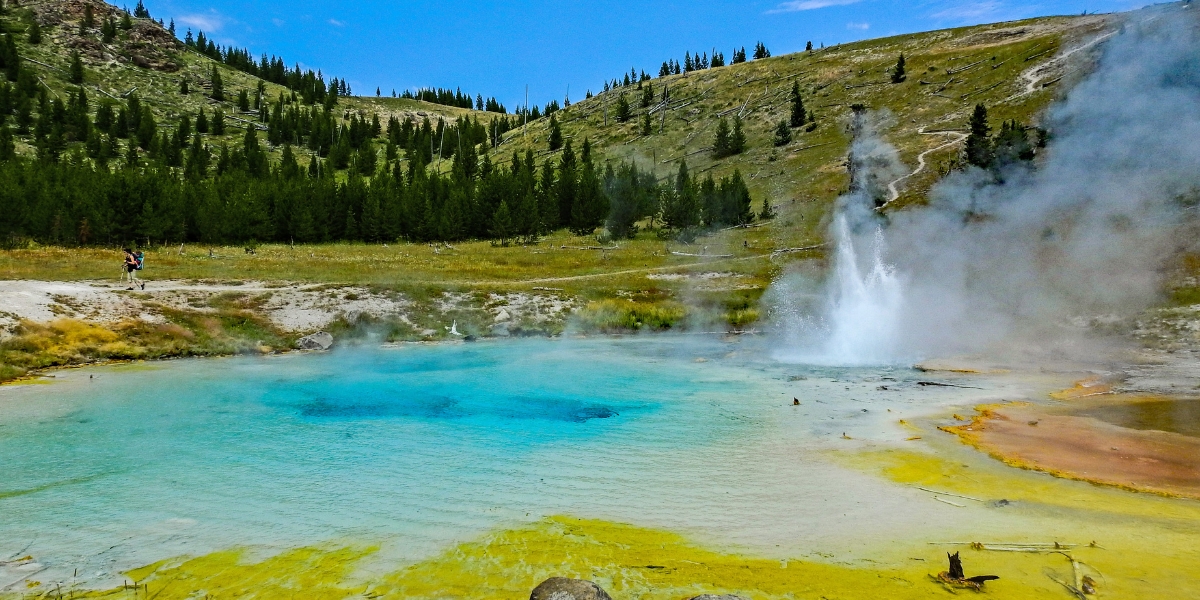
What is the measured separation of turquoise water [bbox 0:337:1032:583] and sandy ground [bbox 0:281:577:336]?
548cm

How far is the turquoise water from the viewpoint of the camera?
8.41m

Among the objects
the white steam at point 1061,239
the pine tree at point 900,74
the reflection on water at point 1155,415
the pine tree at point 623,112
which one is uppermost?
the pine tree at point 900,74

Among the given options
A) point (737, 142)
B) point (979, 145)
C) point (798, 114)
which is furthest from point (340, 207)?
point (798, 114)

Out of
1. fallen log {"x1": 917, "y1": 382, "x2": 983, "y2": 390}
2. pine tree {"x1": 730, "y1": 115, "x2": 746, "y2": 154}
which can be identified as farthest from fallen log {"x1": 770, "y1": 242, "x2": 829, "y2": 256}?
pine tree {"x1": 730, "y1": 115, "x2": 746, "y2": 154}

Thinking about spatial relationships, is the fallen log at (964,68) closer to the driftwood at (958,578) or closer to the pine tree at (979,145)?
the pine tree at (979,145)

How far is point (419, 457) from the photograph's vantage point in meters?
12.1

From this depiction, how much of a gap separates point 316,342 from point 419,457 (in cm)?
1847

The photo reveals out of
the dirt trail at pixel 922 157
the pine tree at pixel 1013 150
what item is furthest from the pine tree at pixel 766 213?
the pine tree at pixel 1013 150

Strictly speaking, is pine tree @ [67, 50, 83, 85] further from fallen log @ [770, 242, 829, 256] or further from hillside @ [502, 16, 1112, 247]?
fallen log @ [770, 242, 829, 256]

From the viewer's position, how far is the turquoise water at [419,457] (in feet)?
27.6

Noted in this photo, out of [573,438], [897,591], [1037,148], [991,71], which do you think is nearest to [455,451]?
[573,438]

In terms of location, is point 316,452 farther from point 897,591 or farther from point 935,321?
point 935,321

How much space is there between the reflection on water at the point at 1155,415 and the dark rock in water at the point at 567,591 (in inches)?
468

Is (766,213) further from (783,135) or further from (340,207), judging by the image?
(340,207)
